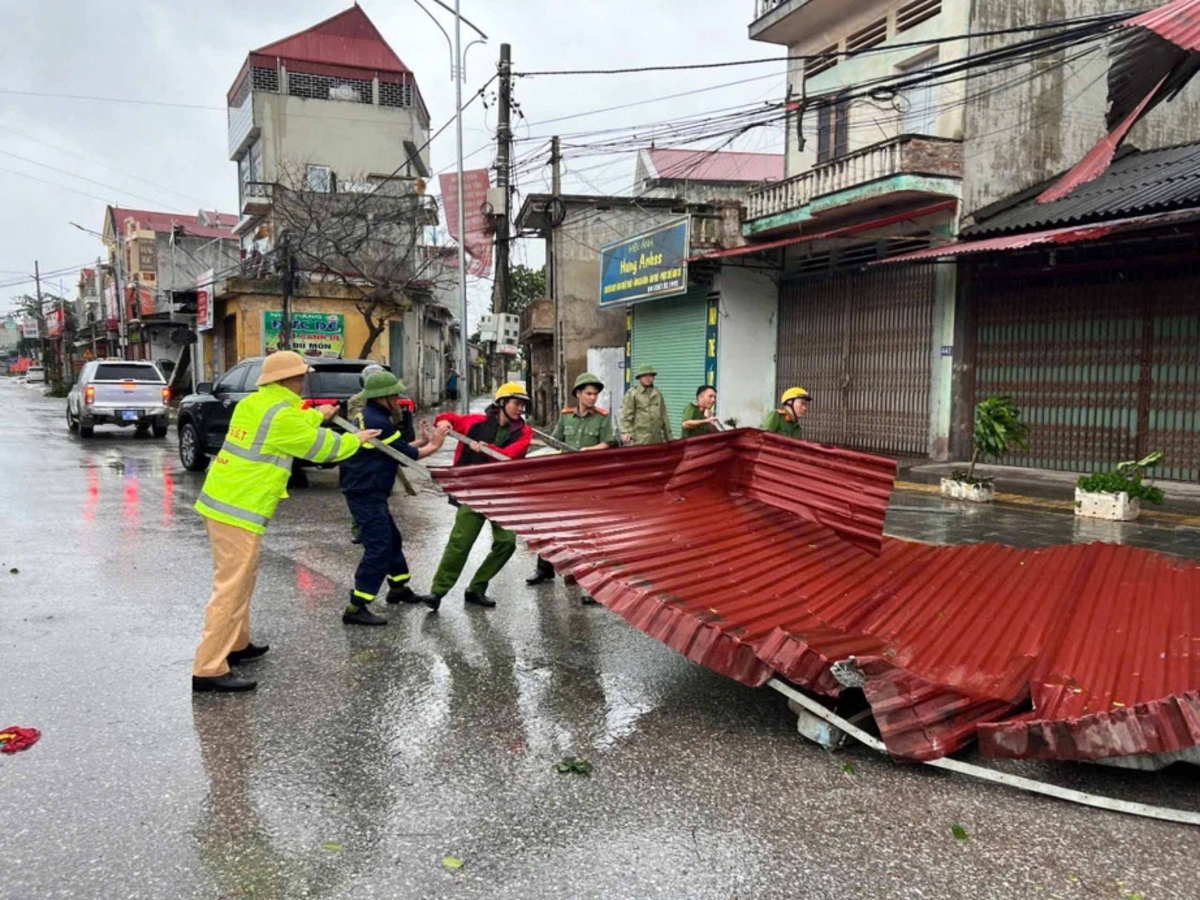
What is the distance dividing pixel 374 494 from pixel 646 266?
46.8ft

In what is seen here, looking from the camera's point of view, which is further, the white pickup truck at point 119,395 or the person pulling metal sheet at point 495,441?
the white pickup truck at point 119,395

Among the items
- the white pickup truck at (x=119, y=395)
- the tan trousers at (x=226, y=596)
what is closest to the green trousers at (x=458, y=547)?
the tan trousers at (x=226, y=596)

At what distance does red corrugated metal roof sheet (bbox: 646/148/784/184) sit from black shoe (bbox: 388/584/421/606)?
25554mm

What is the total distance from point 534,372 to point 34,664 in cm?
2361

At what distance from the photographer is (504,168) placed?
1966cm

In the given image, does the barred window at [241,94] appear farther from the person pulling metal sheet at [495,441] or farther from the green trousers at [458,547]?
the green trousers at [458,547]

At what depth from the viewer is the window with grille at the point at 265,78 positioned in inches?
1486

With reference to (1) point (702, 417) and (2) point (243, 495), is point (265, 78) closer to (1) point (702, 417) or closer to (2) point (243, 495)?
(1) point (702, 417)

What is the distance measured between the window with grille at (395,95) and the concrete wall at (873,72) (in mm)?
26415

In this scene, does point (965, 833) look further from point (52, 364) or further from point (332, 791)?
point (52, 364)

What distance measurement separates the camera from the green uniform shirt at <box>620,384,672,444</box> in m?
8.68

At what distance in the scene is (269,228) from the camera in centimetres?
3284

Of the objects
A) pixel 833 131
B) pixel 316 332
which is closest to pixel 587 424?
pixel 833 131

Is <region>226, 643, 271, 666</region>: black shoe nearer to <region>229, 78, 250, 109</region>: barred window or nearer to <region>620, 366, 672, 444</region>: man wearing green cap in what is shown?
<region>620, 366, 672, 444</region>: man wearing green cap
